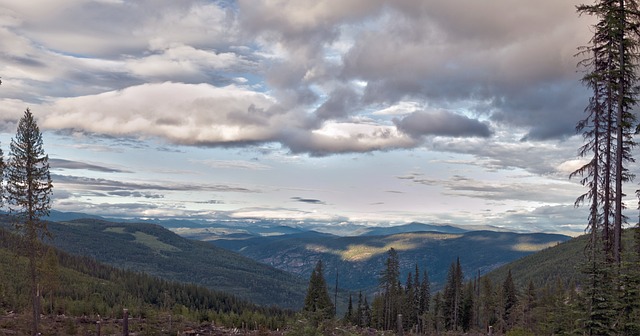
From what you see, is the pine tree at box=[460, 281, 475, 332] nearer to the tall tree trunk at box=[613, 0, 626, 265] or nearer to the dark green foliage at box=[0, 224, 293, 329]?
the dark green foliage at box=[0, 224, 293, 329]

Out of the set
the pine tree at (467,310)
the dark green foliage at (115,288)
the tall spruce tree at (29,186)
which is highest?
the tall spruce tree at (29,186)

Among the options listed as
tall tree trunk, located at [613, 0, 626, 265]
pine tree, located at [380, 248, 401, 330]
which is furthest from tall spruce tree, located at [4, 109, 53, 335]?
Result: pine tree, located at [380, 248, 401, 330]

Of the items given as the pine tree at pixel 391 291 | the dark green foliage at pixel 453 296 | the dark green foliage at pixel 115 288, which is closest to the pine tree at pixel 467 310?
the dark green foliage at pixel 453 296

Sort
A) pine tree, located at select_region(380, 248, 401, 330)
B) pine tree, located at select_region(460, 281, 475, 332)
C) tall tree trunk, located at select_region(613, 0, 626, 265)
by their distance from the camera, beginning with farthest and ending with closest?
pine tree, located at select_region(460, 281, 475, 332), pine tree, located at select_region(380, 248, 401, 330), tall tree trunk, located at select_region(613, 0, 626, 265)

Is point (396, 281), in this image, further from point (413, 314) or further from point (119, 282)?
point (119, 282)

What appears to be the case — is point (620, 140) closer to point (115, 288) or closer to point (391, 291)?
point (391, 291)

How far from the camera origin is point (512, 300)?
95.1m

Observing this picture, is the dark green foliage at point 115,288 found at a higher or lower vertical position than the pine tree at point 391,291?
lower

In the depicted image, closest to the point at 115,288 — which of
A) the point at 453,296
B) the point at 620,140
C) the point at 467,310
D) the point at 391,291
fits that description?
the point at 391,291

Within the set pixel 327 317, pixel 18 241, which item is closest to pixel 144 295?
pixel 18 241

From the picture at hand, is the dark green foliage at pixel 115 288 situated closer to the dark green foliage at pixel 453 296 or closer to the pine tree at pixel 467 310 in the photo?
the dark green foliage at pixel 453 296

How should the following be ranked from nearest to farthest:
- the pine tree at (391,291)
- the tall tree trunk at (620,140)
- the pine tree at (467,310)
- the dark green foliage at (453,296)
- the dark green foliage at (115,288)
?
the tall tree trunk at (620,140) → the dark green foliage at (453,296) → the pine tree at (391,291) → the pine tree at (467,310) → the dark green foliage at (115,288)

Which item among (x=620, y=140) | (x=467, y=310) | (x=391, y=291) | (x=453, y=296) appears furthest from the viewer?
(x=467, y=310)

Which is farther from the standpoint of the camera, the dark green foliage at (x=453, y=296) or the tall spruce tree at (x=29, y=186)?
the dark green foliage at (x=453, y=296)
